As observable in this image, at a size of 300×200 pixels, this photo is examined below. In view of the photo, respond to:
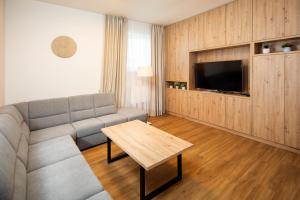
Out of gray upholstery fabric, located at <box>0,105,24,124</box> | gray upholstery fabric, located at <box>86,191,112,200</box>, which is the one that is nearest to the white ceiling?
gray upholstery fabric, located at <box>0,105,24,124</box>

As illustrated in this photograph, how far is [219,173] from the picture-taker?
208 cm

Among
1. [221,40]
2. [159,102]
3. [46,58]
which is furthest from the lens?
[159,102]

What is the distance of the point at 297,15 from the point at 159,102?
3273mm

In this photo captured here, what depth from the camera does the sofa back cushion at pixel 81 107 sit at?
306 centimetres

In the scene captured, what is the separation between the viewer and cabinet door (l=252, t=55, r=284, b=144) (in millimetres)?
2639

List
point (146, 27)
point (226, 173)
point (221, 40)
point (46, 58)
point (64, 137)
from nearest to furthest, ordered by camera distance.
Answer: point (226, 173) < point (64, 137) < point (46, 58) < point (221, 40) < point (146, 27)

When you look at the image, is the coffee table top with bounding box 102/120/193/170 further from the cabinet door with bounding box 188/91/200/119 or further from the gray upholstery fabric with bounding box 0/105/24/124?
the cabinet door with bounding box 188/91/200/119

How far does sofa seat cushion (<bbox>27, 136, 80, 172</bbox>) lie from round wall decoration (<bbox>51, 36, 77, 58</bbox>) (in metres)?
1.82

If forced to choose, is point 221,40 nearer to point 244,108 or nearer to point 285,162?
point 244,108

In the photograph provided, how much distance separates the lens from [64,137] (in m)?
2.29

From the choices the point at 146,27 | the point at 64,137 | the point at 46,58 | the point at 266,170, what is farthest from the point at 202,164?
the point at 146,27

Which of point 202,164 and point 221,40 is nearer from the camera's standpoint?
point 202,164

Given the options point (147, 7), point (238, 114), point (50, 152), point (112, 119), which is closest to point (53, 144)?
point (50, 152)

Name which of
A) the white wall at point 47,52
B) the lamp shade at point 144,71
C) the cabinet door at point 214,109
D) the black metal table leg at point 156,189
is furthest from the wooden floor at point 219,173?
the lamp shade at point 144,71
